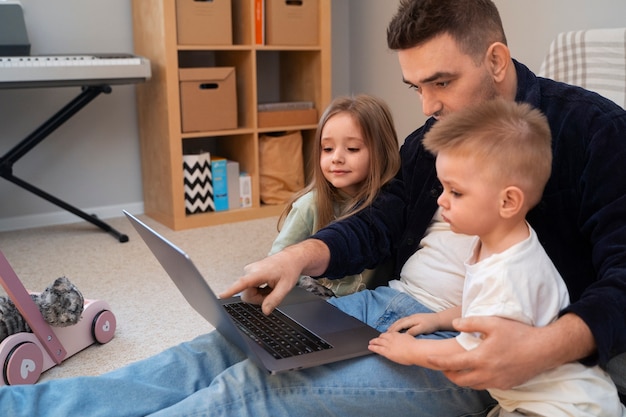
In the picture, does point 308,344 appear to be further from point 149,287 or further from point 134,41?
point 134,41

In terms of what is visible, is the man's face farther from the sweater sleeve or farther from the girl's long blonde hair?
the sweater sleeve

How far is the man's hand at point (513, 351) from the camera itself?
848mm

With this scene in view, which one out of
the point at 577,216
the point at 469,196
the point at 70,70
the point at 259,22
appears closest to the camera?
the point at 469,196

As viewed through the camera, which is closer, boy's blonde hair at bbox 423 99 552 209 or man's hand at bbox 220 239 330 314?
boy's blonde hair at bbox 423 99 552 209

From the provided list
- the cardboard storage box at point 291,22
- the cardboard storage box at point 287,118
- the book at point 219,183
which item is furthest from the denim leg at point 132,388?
the cardboard storage box at point 291,22

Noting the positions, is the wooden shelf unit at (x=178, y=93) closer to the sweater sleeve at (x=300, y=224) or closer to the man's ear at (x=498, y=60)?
the sweater sleeve at (x=300, y=224)

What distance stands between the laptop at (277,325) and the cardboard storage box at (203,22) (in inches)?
77.1

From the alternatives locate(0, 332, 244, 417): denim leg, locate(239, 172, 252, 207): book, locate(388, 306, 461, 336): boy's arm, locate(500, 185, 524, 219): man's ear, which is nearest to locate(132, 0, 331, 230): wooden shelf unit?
locate(239, 172, 252, 207): book

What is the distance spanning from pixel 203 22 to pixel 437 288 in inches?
84.6

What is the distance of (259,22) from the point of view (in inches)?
122

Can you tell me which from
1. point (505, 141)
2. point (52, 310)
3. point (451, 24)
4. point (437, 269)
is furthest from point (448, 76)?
point (52, 310)

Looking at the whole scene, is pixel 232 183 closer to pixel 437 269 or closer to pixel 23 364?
pixel 23 364

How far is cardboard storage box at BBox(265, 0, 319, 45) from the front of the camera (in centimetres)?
313

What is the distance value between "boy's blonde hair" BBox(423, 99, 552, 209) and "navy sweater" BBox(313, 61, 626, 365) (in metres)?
0.12
